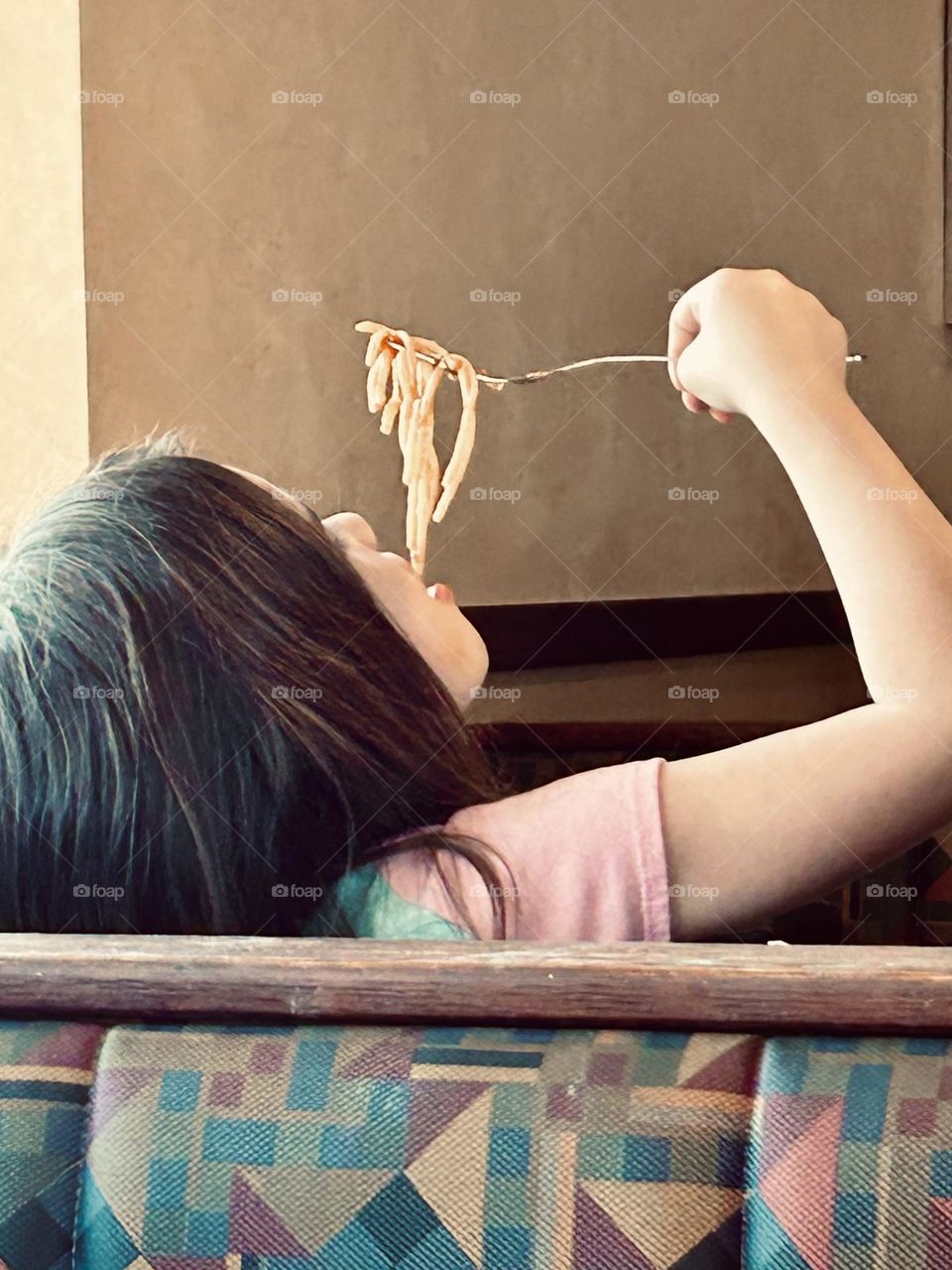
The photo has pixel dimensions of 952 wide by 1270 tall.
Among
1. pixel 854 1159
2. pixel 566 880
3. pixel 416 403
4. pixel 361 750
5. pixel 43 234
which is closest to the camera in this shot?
pixel 854 1159

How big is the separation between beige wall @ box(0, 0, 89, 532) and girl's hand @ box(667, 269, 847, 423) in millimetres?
1312

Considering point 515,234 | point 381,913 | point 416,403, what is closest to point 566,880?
point 381,913

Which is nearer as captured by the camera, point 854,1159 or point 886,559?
point 854,1159

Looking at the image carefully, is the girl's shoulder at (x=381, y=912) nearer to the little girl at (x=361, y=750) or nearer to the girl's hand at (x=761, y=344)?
the little girl at (x=361, y=750)

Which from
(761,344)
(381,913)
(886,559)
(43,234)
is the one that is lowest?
(381,913)

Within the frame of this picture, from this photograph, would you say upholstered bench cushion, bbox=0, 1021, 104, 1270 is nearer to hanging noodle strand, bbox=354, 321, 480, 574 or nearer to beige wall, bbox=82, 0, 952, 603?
hanging noodle strand, bbox=354, 321, 480, 574

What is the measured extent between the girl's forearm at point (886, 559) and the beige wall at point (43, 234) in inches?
54.8

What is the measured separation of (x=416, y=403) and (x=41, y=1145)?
0.94 m

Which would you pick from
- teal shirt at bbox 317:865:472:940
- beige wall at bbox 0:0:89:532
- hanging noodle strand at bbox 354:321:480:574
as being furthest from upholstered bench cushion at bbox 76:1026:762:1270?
beige wall at bbox 0:0:89:532

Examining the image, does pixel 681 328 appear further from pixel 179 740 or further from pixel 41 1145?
pixel 41 1145

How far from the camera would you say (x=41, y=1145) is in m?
0.34

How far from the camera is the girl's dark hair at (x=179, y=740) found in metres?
0.61

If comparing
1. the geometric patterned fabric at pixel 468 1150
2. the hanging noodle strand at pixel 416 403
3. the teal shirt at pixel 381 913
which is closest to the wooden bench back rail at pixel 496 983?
the geometric patterned fabric at pixel 468 1150

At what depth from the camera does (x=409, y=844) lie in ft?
1.96
